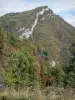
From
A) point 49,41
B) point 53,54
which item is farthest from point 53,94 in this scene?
point 49,41

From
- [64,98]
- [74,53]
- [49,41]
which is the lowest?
[64,98]

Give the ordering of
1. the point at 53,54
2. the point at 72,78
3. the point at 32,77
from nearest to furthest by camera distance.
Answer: the point at 72,78 → the point at 32,77 → the point at 53,54

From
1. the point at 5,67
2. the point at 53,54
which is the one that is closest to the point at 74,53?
the point at 5,67

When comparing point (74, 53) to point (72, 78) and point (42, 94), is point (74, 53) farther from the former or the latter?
point (42, 94)

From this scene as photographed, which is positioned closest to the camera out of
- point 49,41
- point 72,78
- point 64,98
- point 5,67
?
point 64,98

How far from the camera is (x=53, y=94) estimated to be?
874cm

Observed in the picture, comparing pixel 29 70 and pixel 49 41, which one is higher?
pixel 49 41

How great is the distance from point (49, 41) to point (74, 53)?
148m

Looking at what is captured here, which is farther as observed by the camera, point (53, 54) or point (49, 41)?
point (49, 41)

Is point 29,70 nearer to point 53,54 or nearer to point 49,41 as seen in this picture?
point 53,54

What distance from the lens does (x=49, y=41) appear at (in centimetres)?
18112

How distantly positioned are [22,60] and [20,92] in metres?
45.9

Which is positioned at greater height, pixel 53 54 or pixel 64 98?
pixel 53 54

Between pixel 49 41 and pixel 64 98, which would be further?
pixel 49 41
